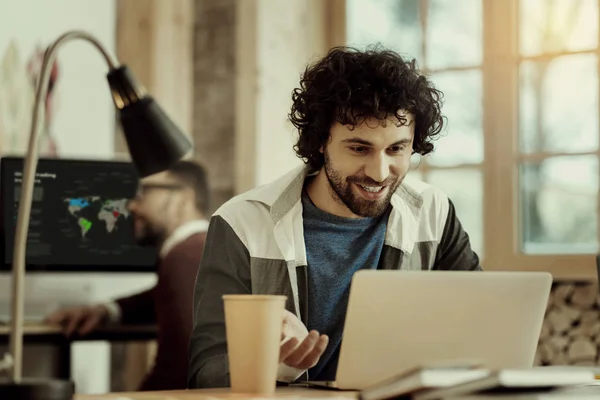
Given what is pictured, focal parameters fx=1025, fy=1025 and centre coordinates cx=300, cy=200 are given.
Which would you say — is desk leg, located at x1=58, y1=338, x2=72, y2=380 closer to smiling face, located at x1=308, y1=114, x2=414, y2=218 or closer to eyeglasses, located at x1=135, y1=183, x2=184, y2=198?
eyeglasses, located at x1=135, y1=183, x2=184, y2=198

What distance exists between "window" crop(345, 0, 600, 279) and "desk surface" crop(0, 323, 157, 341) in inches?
56.1

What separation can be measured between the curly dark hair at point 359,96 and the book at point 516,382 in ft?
3.30

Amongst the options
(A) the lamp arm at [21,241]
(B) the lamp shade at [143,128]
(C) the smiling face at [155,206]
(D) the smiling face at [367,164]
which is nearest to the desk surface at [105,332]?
(C) the smiling face at [155,206]

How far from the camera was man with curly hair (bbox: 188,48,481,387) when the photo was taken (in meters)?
2.09

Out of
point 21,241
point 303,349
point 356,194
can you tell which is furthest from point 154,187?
point 21,241

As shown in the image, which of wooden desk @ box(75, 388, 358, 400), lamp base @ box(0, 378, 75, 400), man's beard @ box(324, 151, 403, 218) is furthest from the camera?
man's beard @ box(324, 151, 403, 218)

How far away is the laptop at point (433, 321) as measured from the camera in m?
1.50

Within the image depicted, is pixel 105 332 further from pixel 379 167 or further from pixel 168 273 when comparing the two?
pixel 379 167

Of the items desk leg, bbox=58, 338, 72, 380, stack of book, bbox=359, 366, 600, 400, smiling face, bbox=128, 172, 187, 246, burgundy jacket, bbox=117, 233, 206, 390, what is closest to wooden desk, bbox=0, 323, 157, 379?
desk leg, bbox=58, 338, 72, 380

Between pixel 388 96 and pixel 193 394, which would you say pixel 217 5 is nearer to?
pixel 388 96

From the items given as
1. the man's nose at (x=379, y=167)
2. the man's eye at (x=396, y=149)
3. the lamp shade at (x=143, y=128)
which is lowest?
the man's nose at (x=379, y=167)

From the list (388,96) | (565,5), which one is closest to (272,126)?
(565,5)

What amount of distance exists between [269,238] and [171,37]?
254 centimetres

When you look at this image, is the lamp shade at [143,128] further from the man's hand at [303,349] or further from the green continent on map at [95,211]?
the green continent on map at [95,211]
